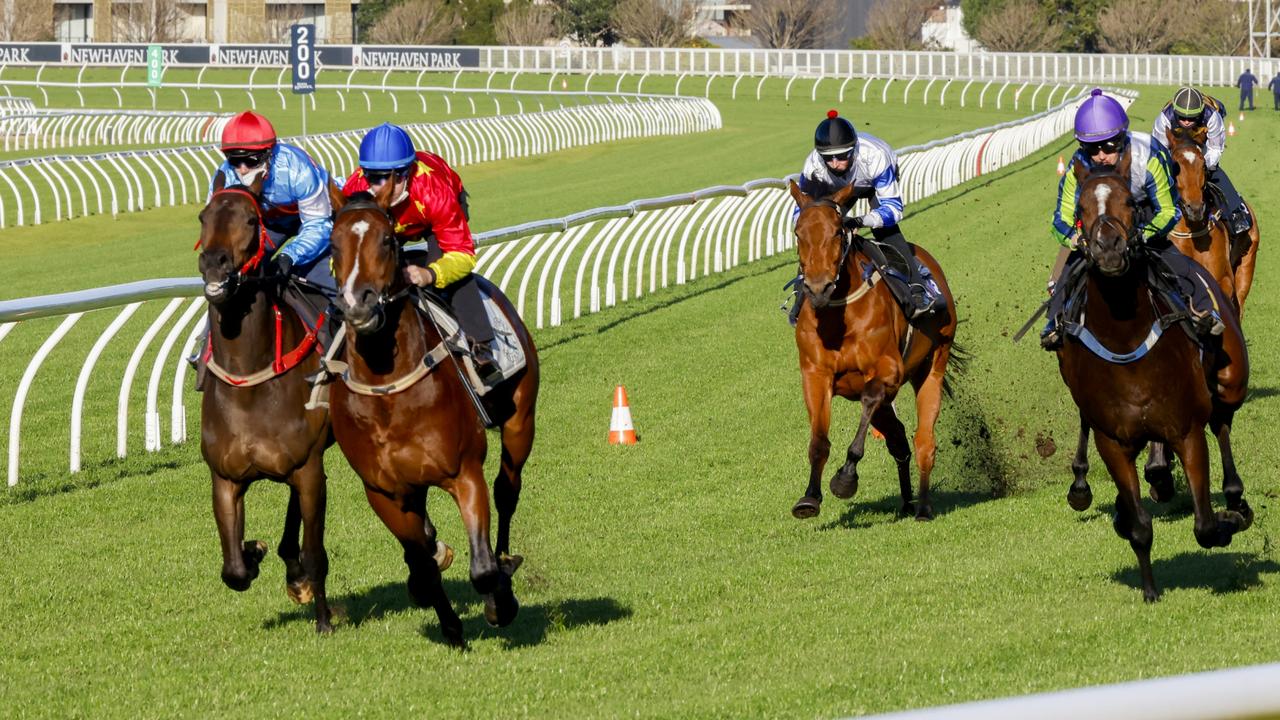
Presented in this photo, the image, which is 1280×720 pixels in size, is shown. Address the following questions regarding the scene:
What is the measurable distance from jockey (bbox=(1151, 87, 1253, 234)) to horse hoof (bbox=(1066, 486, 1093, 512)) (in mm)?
2993

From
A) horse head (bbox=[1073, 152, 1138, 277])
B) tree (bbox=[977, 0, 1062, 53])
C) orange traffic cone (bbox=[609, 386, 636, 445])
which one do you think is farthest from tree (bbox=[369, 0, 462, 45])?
horse head (bbox=[1073, 152, 1138, 277])

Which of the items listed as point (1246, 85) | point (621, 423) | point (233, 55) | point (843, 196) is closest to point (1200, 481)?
point (843, 196)

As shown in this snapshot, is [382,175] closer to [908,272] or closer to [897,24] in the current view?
[908,272]

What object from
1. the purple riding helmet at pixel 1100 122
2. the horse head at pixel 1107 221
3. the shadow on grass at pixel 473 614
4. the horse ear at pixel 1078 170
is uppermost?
the purple riding helmet at pixel 1100 122

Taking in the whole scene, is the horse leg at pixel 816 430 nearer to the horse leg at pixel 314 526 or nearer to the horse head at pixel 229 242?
the horse leg at pixel 314 526

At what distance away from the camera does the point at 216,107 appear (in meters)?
52.7

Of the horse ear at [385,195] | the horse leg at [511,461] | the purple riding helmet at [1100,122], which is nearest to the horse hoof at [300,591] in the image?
the horse leg at [511,461]

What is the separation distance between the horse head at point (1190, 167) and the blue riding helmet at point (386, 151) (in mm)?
5551

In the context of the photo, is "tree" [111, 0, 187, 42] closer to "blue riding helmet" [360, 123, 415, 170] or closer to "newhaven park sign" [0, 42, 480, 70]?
"newhaven park sign" [0, 42, 480, 70]

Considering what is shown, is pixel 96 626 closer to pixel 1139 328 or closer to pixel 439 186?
pixel 439 186

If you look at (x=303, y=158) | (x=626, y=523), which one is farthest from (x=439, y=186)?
(x=626, y=523)

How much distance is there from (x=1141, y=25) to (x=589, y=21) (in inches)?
1058

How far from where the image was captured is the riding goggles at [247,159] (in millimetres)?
6453

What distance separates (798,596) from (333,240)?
93.2 inches
